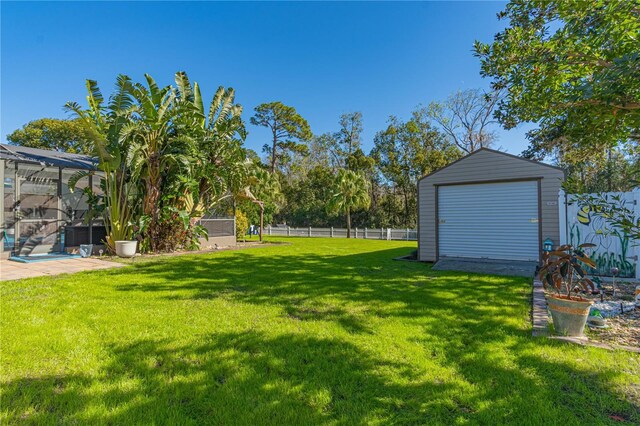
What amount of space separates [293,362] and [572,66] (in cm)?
676

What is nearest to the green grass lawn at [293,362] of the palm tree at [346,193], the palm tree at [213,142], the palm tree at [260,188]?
the palm tree at [213,142]

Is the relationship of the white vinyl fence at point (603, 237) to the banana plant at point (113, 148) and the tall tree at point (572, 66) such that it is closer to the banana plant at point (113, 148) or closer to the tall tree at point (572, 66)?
the tall tree at point (572, 66)

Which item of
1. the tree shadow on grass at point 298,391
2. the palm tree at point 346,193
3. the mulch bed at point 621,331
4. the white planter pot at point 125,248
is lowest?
the mulch bed at point 621,331

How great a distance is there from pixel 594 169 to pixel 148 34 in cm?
2463

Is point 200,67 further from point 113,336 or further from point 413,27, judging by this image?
point 113,336

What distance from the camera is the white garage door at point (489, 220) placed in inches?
348

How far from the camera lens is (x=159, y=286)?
19.7 feet

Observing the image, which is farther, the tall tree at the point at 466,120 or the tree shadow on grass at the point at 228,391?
the tall tree at the point at 466,120

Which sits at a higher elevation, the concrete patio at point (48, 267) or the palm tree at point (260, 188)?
the palm tree at point (260, 188)

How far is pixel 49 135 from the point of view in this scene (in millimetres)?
28062

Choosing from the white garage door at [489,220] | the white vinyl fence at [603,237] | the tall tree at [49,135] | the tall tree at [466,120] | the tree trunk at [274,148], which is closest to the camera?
the white vinyl fence at [603,237]

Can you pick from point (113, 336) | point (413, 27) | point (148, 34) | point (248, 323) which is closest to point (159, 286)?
point (113, 336)

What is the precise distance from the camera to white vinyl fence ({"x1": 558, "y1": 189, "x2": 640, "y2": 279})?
22.3 ft

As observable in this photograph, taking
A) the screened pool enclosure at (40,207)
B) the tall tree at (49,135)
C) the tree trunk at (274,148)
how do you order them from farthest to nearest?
the tree trunk at (274,148), the tall tree at (49,135), the screened pool enclosure at (40,207)
